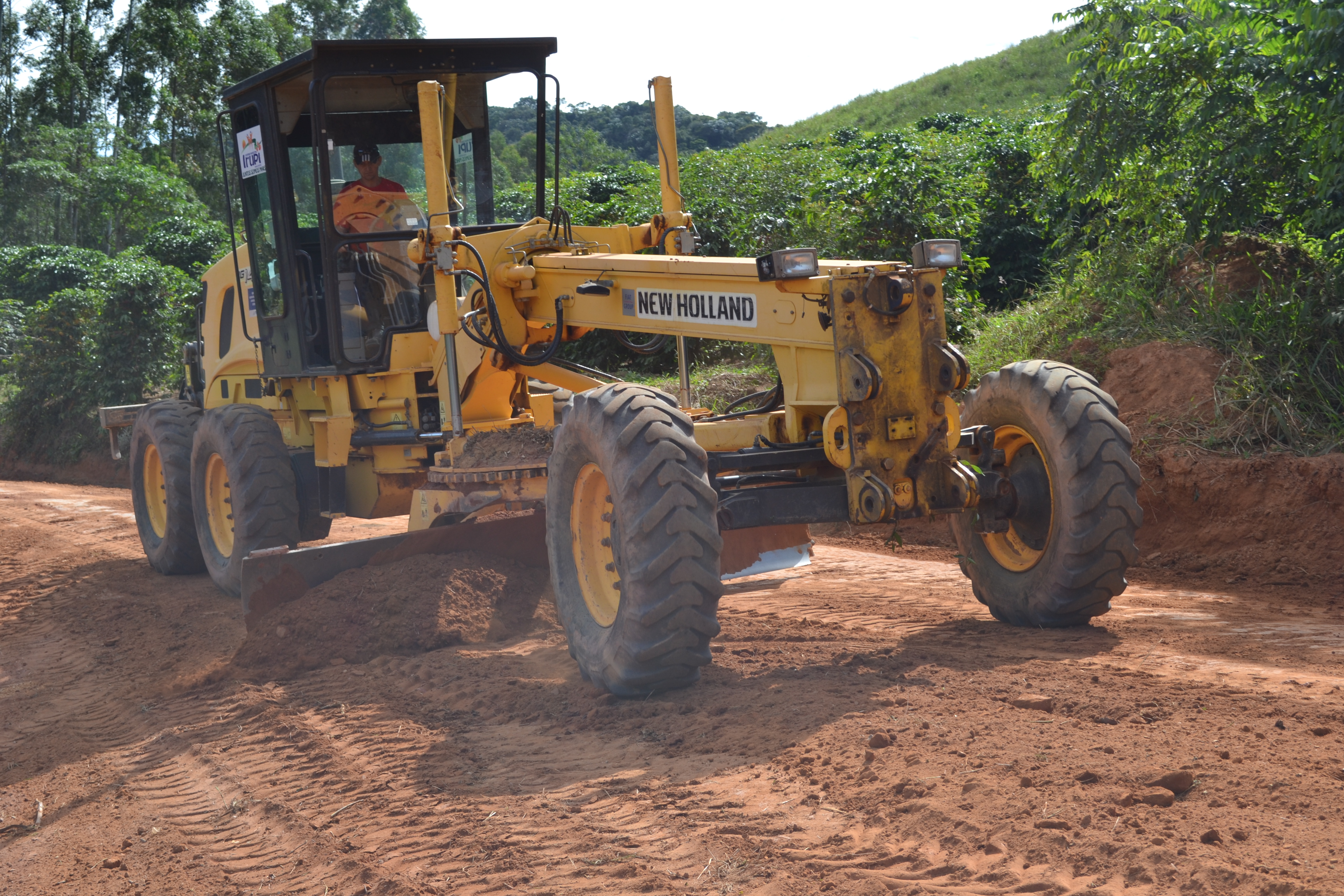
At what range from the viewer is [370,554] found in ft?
22.1

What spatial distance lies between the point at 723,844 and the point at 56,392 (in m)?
16.7

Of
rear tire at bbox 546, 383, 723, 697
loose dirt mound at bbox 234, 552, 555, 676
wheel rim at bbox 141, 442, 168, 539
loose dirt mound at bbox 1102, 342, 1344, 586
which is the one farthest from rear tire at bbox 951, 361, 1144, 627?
wheel rim at bbox 141, 442, 168, 539

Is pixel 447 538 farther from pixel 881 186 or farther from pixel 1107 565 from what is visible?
pixel 881 186

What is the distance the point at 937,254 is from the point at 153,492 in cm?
715

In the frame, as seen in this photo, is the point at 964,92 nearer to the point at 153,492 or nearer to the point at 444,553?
the point at 153,492

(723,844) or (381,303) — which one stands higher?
(381,303)

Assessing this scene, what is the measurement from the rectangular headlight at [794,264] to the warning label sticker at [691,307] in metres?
0.31

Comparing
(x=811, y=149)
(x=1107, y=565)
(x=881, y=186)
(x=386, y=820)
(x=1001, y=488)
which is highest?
(x=811, y=149)

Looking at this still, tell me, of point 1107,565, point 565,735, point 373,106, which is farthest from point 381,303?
point 1107,565

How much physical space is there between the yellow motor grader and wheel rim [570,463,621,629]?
1 centimetres

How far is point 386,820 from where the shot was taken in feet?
13.1

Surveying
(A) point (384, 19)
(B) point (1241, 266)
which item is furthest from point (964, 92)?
(B) point (1241, 266)

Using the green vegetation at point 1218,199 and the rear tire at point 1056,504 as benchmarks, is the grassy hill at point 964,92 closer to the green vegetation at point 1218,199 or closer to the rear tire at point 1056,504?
the green vegetation at point 1218,199

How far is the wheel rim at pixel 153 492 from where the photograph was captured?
31.1 feet
